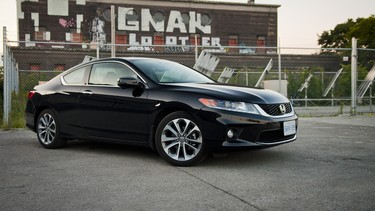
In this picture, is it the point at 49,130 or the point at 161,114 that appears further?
the point at 49,130

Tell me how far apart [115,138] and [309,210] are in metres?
3.21

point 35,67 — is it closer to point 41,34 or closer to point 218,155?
point 41,34

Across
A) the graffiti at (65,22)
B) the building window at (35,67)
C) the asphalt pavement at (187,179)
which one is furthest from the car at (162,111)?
the graffiti at (65,22)

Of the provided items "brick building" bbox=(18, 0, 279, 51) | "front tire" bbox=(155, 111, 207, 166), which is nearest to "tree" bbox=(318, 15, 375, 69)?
"brick building" bbox=(18, 0, 279, 51)

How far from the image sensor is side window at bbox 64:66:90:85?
6652mm

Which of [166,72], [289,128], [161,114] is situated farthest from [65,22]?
[289,128]

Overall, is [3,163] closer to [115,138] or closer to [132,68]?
[115,138]

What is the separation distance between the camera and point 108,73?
630cm

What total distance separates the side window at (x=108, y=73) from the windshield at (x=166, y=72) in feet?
0.58

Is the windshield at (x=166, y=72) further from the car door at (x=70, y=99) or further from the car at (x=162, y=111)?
the car door at (x=70, y=99)

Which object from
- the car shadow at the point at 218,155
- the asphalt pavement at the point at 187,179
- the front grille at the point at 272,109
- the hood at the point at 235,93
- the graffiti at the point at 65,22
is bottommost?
the asphalt pavement at the point at 187,179

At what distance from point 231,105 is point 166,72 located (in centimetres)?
140

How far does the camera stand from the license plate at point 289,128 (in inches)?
214

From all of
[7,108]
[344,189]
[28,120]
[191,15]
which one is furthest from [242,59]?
[344,189]
